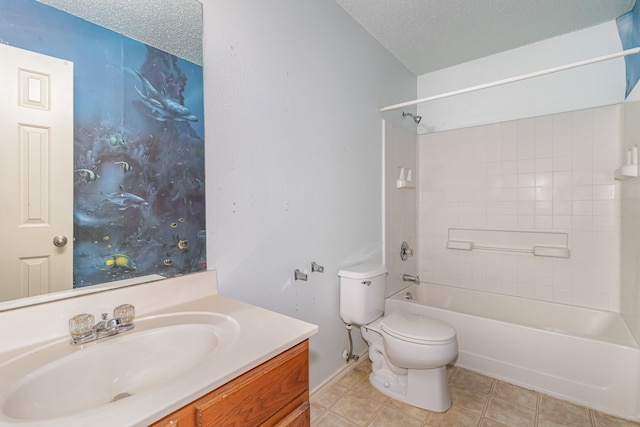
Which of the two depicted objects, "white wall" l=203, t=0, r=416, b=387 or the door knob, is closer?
the door knob

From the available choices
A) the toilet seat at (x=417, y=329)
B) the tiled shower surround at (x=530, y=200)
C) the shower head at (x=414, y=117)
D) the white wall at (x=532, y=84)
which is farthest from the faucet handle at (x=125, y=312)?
the white wall at (x=532, y=84)

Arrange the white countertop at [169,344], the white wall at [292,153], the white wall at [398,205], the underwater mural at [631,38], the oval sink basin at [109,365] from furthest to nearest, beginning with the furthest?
the white wall at [398,205] → the underwater mural at [631,38] → the white wall at [292,153] → the oval sink basin at [109,365] → the white countertop at [169,344]

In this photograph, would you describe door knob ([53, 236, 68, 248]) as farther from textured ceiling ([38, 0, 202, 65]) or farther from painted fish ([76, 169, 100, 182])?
textured ceiling ([38, 0, 202, 65])

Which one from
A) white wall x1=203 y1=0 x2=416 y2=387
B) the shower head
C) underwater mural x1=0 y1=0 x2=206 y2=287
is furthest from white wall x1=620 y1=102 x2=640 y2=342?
underwater mural x1=0 y1=0 x2=206 y2=287

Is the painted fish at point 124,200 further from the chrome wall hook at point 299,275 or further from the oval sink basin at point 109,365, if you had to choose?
the chrome wall hook at point 299,275

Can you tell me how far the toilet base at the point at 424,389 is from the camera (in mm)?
1646

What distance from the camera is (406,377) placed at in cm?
178

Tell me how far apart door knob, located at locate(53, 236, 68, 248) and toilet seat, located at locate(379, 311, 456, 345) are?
5.12ft

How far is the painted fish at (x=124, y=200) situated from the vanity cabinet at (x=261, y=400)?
26.9 inches

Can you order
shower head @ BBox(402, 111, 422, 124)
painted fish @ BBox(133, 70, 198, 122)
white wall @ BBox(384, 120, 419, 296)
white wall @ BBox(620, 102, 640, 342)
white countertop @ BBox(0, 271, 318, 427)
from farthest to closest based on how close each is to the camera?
1. shower head @ BBox(402, 111, 422, 124)
2. white wall @ BBox(384, 120, 419, 296)
3. white wall @ BBox(620, 102, 640, 342)
4. painted fish @ BBox(133, 70, 198, 122)
5. white countertop @ BBox(0, 271, 318, 427)

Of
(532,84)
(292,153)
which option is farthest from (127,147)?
(532,84)

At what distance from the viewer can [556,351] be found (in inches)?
68.1

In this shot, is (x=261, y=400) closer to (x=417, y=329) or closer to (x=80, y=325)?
(x=80, y=325)

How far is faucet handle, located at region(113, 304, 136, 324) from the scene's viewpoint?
898 millimetres
